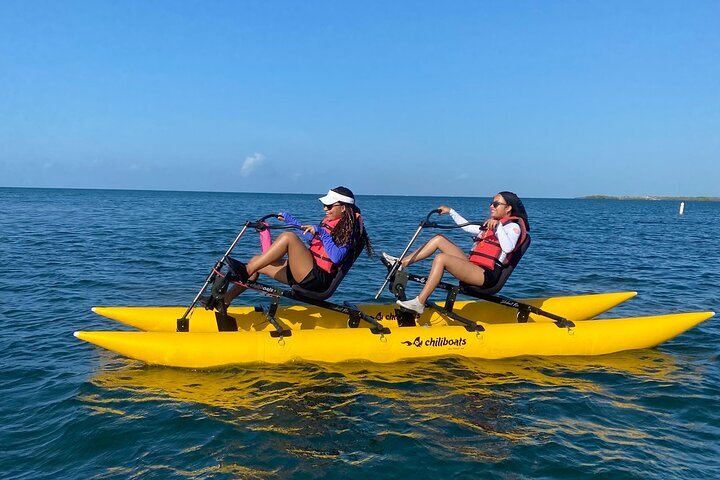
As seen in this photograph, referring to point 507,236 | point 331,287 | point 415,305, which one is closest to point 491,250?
point 507,236

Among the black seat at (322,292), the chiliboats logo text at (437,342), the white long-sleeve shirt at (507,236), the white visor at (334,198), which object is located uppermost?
the white visor at (334,198)

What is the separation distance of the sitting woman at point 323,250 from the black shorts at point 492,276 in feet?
6.17

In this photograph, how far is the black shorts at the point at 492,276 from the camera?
7547 mm

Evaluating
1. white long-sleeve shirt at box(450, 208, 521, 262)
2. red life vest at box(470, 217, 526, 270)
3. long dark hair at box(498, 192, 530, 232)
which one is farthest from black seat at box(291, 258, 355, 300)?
long dark hair at box(498, 192, 530, 232)

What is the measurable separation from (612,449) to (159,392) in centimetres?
468

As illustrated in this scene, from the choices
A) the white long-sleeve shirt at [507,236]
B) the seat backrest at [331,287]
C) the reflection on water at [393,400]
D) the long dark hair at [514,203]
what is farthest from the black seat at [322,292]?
the long dark hair at [514,203]

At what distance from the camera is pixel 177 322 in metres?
7.31

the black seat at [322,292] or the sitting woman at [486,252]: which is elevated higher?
the sitting woman at [486,252]

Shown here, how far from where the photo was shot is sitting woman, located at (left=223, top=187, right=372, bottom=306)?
692cm

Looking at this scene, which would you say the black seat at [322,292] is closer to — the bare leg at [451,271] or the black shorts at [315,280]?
the black shorts at [315,280]

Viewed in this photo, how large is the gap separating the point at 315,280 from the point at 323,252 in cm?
39

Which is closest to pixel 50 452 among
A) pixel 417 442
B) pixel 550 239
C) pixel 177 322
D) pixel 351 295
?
pixel 177 322

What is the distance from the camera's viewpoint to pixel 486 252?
7.71 metres

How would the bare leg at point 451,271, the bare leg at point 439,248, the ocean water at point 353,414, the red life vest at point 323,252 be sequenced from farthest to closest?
the bare leg at point 439,248 < the bare leg at point 451,271 < the red life vest at point 323,252 < the ocean water at point 353,414
